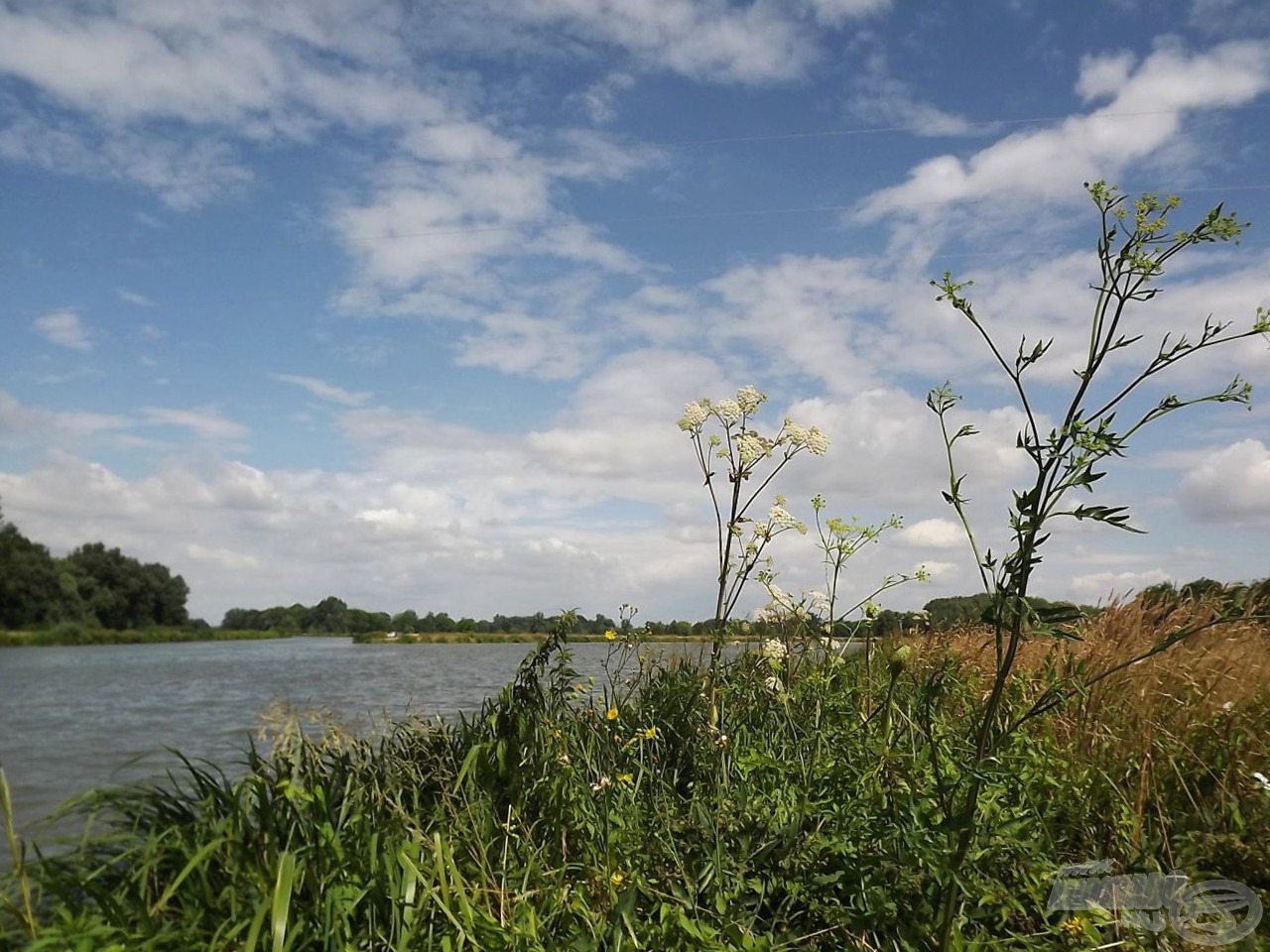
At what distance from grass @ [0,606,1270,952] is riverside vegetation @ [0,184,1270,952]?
0.01 metres

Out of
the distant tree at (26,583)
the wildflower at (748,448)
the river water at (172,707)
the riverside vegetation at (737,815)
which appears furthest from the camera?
the distant tree at (26,583)

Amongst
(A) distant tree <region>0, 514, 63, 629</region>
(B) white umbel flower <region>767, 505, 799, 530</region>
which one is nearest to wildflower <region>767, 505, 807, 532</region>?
(B) white umbel flower <region>767, 505, 799, 530</region>

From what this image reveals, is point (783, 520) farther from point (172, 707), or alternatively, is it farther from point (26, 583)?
point (26, 583)

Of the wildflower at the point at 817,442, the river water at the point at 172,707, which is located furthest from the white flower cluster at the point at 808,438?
the river water at the point at 172,707

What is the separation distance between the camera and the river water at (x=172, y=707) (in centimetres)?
588

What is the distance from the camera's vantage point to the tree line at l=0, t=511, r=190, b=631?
37.2 meters

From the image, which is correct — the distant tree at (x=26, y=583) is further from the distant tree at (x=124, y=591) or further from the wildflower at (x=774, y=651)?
the wildflower at (x=774, y=651)

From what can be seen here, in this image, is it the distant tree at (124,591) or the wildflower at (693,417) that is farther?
the distant tree at (124,591)

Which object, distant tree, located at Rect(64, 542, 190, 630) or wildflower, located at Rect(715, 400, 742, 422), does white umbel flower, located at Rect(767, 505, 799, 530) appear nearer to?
wildflower, located at Rect(715, 400, 742, 422)

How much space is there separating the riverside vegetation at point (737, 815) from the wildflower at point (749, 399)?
0.02m

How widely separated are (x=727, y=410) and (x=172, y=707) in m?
8.57

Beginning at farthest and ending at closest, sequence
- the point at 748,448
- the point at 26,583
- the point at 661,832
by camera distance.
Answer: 1. the point at 26,583
2. the point at 748,448
3. the point at 661,832

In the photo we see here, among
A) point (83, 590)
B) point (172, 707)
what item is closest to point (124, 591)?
point (83, 590)

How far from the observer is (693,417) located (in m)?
4.29
